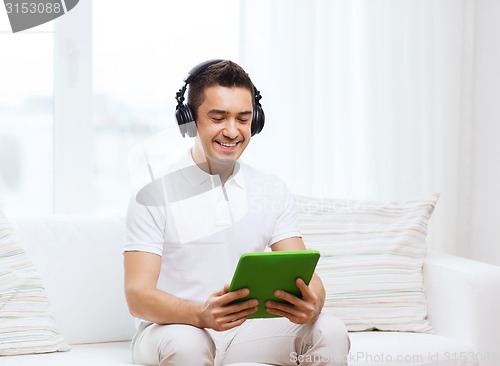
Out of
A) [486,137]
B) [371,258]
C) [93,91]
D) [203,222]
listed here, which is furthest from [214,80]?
[486,137]

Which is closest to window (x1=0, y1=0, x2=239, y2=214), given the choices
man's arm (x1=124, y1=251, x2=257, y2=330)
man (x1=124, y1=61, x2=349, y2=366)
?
Answer: man (x1=124, y1=61, x2=349, y2=366)

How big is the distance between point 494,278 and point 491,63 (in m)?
1.35

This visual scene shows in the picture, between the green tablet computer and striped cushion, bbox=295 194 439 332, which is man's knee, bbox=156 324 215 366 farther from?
striped cushion, bbox=295 194 439 332

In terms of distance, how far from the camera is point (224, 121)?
1980mm

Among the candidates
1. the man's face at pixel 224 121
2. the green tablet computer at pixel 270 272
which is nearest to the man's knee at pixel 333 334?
the green tablet computer at pixel 270 272

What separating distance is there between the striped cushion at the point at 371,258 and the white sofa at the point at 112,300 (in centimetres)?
8

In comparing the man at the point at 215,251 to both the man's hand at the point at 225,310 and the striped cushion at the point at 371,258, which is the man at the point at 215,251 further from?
the striped cushion at the point at 371,258

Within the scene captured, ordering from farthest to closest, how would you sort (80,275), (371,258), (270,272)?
(371,258), (80,275), (270,272)

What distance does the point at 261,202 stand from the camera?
2.07m

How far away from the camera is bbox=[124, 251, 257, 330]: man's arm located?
5.40 ft

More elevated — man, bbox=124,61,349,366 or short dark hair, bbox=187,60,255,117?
short dark hair, bbox=187,60,255,117

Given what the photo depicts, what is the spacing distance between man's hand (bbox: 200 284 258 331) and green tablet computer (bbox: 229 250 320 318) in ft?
0.06

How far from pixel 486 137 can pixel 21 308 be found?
7.23 feet

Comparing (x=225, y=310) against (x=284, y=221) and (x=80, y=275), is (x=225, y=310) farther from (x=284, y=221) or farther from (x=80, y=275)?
(x=80, y=275)
